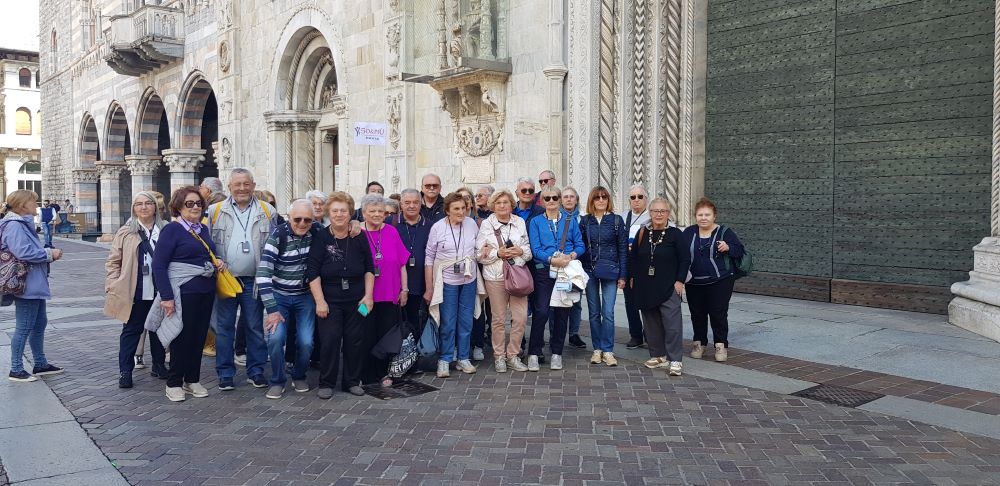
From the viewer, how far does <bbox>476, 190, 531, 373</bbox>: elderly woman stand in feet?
23.0

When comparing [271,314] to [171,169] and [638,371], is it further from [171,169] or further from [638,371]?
[171,169]

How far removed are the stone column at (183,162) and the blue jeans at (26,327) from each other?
20948 mm

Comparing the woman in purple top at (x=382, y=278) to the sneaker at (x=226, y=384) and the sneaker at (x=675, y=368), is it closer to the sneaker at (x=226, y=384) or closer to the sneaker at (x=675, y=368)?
the sneaker at (x=226, y=384)

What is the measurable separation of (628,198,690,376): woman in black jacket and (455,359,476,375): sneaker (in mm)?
1577

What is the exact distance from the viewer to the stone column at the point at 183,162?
1062 inches

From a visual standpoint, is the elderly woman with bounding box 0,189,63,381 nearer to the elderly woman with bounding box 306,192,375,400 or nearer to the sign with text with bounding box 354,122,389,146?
the elderly woman with bounding box 306,192,375,400

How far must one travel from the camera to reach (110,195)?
1368 inches

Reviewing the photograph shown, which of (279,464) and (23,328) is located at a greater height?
(23,328)

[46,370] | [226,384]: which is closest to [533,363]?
[226,384]

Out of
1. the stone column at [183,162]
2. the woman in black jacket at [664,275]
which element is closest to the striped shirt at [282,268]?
the woman in black jacket at [664,275]

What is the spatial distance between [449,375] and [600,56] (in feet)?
22.5

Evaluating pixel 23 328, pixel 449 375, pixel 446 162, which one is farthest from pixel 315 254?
pixel 446 162

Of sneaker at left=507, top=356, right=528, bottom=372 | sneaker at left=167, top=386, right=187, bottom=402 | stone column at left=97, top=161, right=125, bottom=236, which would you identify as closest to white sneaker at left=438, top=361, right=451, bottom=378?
sneaker at left=507, top=356, right=528, bottom=372

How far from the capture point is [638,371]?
279 inches
